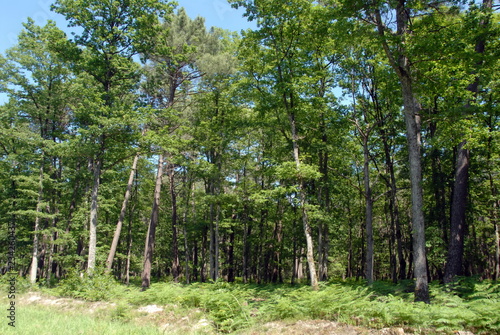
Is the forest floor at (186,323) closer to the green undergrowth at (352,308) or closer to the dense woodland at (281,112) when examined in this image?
the green undergrowth at (352,308)

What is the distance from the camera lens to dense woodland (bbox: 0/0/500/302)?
975cm

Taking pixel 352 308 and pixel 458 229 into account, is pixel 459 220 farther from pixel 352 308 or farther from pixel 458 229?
pixel 352 308

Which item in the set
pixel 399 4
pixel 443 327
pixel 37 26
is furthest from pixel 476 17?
pixel 37 26

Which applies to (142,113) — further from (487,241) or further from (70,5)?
(487,241)

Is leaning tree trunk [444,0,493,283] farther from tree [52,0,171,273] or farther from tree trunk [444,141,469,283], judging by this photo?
tree [52,0,171,273]

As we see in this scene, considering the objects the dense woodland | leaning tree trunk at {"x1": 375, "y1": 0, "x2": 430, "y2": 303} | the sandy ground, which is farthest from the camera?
the dense woodland

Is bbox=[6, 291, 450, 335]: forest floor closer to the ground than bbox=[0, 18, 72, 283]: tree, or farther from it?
closer to the ground

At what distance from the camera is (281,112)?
1566 cm

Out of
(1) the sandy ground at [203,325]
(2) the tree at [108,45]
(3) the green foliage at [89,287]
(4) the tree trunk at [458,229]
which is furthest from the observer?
(2) the tree at [108,45]

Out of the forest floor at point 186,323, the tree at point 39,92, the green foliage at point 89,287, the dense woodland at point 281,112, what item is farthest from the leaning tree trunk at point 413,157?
the tree at point 39,92

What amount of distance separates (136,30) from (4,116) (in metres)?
10.5

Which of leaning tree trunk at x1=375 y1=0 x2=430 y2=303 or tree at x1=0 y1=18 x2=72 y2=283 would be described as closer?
leaning tree trunk at x1=375 y1=0 x2=430 y2=303

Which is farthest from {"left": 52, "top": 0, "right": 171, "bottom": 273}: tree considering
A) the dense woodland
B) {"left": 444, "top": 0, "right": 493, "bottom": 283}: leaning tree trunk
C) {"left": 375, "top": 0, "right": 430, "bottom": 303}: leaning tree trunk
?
{"left": 444, "top": 0, "right": 493, "bottom": 283}: leaning tree trunk

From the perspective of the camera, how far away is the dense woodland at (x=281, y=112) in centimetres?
975
